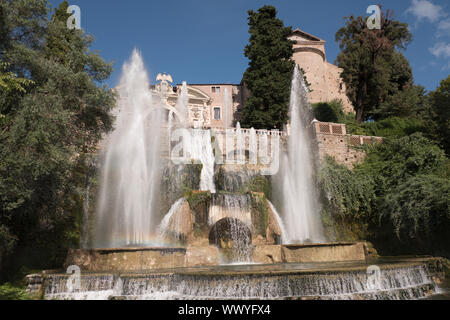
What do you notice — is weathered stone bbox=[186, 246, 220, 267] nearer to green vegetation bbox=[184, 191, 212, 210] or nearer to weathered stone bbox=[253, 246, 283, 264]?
weathered stone bbox=[253, 246, 283, 264]

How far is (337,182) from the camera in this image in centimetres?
1711

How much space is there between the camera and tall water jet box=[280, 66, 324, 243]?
52.0 ft

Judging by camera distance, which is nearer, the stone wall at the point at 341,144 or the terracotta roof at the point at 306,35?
the stone wall at the point at 341,144

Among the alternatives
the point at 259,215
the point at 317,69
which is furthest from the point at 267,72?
the point at 259,215

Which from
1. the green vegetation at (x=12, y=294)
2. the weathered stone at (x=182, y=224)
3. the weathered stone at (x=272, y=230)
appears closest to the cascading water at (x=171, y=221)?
the weathered stone at (x=182, y=224)

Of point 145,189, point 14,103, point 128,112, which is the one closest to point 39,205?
point 14,103

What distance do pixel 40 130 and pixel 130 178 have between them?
6.25 m

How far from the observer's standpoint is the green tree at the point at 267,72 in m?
26.3

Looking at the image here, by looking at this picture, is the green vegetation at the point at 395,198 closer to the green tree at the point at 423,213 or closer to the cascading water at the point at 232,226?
the green tree at the point at 423,213

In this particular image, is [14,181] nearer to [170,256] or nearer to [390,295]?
[170,256]

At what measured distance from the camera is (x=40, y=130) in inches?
357

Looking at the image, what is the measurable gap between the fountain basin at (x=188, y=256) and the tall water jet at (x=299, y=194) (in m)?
3.41

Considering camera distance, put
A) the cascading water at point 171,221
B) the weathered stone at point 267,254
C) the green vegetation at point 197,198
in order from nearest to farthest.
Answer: the weathered stone at point 267,254 < the cascading water at point 171,221 < the green vegetation at point 197,198
